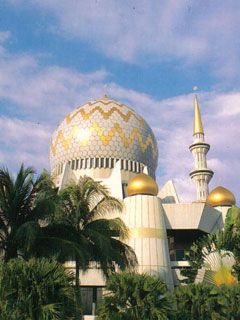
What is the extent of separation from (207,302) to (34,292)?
28.0 ft

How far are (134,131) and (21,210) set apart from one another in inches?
1285

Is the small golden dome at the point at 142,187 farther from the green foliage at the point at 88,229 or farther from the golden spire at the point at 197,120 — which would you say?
the golden spire at the point at 197,120

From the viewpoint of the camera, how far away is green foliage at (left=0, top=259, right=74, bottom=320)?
43.0 ft

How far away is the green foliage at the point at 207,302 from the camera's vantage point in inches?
728

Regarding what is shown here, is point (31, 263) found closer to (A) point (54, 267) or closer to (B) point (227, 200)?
(A) point (54, 267)

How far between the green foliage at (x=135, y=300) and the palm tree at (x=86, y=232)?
2093mm

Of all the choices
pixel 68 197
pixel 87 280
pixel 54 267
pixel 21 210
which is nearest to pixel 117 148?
pixel 87 280

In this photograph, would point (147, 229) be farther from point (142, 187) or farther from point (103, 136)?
point (103, 136)

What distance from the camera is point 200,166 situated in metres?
51.6

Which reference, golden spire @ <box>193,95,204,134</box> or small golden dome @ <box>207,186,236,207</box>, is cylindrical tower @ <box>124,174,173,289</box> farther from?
golden spire @ <box>193,95,204,134</box>

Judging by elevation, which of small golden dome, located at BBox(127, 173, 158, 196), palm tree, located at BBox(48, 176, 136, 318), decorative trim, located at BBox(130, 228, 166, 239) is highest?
small golden dome, located at BBox(127, 173, 158, 196)

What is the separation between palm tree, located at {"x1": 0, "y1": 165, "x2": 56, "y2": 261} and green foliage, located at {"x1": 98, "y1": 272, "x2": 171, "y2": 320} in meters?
3.65

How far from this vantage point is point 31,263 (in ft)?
45.2

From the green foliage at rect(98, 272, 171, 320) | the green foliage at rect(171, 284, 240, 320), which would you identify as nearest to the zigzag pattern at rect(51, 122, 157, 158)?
the green foliage at rect(171, 284, 240, 320)
